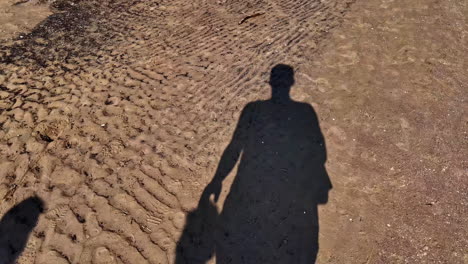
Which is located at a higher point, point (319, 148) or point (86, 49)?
point (86, 49)

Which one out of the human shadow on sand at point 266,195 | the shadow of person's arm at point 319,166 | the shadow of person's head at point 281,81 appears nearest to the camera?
the human shadow on sand at point 266,195

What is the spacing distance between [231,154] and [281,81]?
6.43 ft

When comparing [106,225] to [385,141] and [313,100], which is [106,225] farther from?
[385,141]

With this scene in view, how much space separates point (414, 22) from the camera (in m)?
7.57

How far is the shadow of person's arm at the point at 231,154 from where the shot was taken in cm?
451

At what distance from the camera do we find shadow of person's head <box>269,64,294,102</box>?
5875mm

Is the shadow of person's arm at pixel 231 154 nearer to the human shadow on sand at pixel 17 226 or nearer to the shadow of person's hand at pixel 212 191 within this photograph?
the shadow of person's hand at pixel 212 191

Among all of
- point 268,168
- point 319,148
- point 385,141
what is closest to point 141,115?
point 268,168

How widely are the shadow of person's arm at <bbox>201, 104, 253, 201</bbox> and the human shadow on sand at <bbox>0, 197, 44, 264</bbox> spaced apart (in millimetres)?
2029

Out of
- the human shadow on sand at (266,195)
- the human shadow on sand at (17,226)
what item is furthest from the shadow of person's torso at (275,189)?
the human shadow on sand at (17,226)

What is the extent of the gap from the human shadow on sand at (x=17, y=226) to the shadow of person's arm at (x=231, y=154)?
79.9 inches

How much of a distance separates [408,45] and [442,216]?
156 inches

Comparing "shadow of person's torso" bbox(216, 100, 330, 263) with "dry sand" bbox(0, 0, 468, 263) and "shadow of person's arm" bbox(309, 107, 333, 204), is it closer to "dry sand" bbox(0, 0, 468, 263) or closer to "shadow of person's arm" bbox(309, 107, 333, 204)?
"shadow of person's arm" bbox(309, 107, 333, 204)

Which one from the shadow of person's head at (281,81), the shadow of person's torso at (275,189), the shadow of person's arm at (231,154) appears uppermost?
the shadow of person's head at (281,81)
